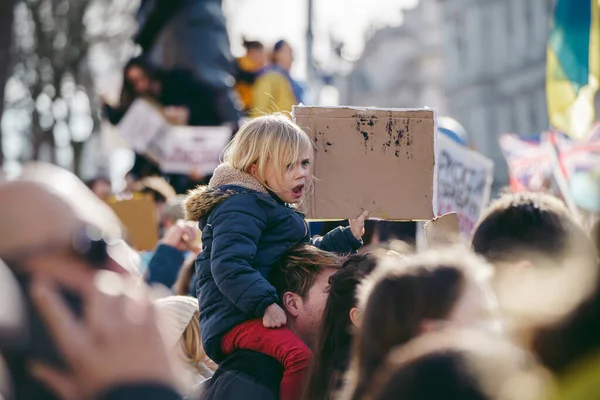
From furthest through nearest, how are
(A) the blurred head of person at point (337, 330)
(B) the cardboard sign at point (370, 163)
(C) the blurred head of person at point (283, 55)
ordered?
(C) the blurred head of person at point (283, 55) < (B) the cardboard sign at point (370, 163) < (A) the blurred head of person at point (337, 330)

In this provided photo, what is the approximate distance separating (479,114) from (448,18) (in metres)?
6.75

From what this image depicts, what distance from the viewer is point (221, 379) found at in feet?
12.3

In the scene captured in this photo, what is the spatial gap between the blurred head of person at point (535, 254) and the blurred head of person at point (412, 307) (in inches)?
13.9

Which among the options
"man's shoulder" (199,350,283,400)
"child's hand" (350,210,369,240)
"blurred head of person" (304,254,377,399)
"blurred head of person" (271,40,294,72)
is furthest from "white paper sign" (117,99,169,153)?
"blurred head of person" (304,254,377,399)

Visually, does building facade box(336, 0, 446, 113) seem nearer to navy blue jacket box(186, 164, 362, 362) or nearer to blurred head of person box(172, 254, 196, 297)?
blurred head of person box(172, 254, 196, 297)

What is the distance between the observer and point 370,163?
15.1ft

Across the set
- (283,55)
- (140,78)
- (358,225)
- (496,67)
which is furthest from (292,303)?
(496,67)

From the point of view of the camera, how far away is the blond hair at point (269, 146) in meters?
4.07

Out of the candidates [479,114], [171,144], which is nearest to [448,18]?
[479,114]

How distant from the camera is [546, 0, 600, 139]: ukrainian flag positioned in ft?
23.8

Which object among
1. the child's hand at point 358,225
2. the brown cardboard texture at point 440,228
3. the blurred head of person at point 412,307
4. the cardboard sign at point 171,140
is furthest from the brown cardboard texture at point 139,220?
the blurred head of person at point 412,307

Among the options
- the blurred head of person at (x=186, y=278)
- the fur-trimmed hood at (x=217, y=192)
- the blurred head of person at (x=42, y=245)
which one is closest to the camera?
the blurred head of person at (x=42, y=245)

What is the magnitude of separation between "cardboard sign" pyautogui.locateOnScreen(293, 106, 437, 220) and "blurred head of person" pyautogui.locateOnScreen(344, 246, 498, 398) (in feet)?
7.20

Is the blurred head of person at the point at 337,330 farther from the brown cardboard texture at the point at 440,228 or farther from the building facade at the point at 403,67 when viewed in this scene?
the building facade at the point at 403,67
